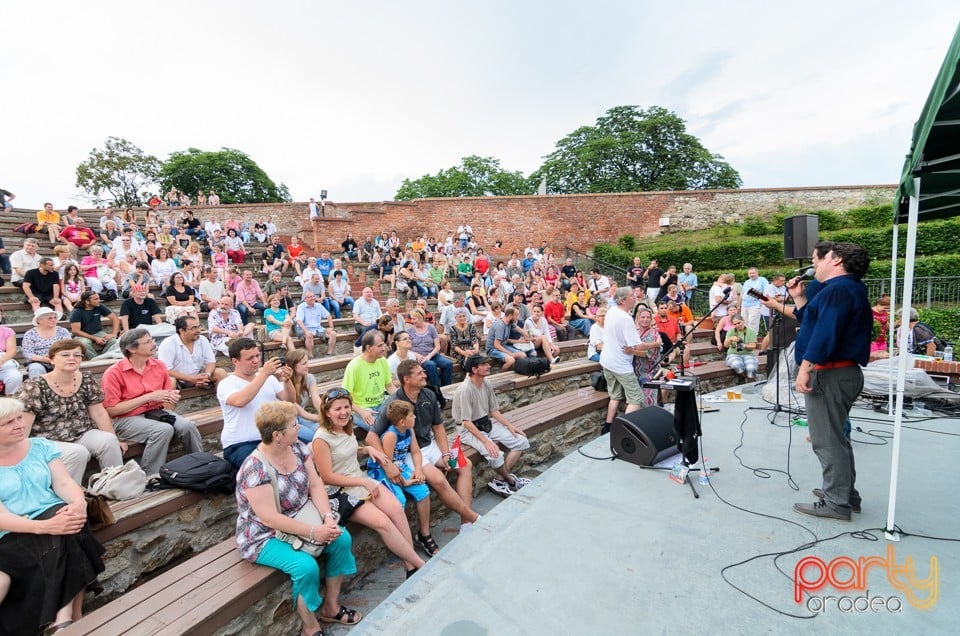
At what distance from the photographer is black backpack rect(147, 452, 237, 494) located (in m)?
3.06

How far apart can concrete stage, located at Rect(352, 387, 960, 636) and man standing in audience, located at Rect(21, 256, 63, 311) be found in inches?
269

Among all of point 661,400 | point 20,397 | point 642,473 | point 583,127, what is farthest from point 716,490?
point 583,127

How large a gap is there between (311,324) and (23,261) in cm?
443

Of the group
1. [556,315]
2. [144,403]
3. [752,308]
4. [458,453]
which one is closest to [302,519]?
[458,453]

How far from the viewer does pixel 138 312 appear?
604 cm

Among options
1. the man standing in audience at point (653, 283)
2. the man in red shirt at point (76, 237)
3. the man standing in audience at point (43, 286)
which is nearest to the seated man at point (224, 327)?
the man standing in audience at point (43, 286)

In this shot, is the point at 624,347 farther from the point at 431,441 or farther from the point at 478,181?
the point at 478,181

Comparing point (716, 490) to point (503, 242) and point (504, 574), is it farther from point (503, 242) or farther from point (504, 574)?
point (503, 242)

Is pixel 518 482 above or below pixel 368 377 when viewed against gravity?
below

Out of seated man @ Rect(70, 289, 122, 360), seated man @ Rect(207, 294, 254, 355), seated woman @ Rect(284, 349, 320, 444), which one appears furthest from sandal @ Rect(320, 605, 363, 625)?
seated man @ Rect(70, 289, 122, 360)

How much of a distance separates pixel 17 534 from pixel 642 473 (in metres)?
3.86

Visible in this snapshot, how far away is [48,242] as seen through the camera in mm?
9539

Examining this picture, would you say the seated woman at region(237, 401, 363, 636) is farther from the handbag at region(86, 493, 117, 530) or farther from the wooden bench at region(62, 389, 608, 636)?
the handbag at region(86, 493, 117, 530)

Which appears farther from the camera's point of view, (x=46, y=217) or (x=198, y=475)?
(x=46, y=217)
